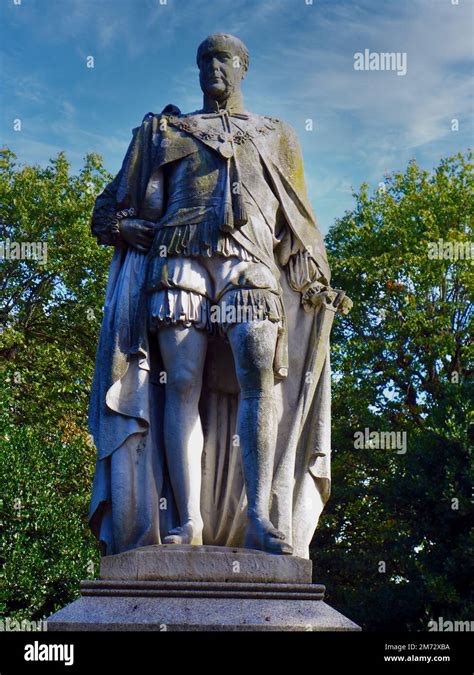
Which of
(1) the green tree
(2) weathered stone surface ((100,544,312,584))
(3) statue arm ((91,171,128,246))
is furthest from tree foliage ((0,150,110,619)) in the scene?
(2) weathered stone surface ((100,544,312,584))

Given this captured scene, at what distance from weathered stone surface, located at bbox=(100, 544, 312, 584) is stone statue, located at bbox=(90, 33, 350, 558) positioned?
0.20 m

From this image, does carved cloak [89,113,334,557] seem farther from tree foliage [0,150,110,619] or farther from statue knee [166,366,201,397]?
tree foliage [0,150,110,619]

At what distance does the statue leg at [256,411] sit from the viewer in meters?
7.53

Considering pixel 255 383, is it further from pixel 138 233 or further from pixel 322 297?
pixel 138 233

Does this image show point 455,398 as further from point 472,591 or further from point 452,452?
→ point 472,591

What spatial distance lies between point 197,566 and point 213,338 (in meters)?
1.90

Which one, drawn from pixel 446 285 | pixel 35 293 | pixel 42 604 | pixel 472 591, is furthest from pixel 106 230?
pixel 446 285

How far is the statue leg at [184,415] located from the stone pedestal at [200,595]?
0.55 meters

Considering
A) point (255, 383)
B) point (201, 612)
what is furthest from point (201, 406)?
point (201, 612)

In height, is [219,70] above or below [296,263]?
above

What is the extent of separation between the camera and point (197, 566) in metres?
6.95

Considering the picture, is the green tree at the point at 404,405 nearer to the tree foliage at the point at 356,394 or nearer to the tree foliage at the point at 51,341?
the tree foliage at the point at 356,394
